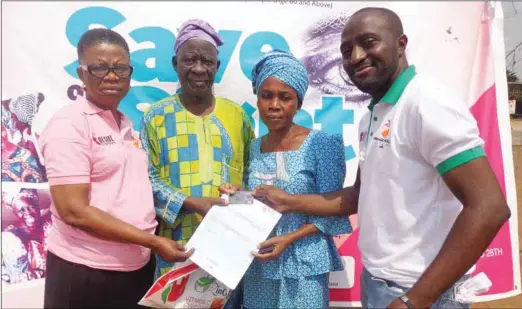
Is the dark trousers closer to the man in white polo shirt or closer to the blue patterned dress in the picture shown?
the blue patterned dress

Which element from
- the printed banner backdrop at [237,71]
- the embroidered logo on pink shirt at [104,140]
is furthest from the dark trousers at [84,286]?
the printed banner backdrop at [237,71]

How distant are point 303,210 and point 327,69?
143 cm

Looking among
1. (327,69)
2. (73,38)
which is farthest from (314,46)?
(73,38)

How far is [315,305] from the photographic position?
189 cm

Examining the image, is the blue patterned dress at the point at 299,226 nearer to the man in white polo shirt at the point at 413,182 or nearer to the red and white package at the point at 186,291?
the red and white package at the point at 186,291

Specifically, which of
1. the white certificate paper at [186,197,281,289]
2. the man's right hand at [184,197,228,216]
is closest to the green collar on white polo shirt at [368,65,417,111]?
the white certificate paper at [186,197,281,289]

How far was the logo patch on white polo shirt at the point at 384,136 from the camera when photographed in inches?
53.4

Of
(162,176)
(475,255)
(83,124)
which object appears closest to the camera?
(475,255)

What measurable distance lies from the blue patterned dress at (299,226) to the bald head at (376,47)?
0.52 metres

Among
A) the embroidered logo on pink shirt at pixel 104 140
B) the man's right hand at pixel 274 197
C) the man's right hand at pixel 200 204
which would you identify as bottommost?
the man's right hand at pixel 200 204

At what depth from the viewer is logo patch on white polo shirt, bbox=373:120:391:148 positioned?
4.45 feet

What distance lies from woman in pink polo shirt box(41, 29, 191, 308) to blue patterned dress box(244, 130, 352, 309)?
45 cm

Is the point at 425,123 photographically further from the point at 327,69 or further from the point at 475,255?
the point at 327,69

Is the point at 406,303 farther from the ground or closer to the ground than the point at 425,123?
closer to the ground
